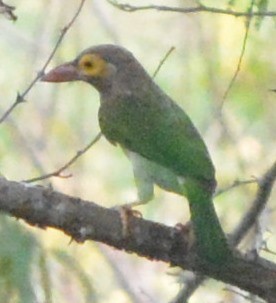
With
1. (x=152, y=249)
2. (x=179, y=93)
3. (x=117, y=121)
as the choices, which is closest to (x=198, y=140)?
(x=117, y=121)

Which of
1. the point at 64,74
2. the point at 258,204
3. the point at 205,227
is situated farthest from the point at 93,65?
the point at 205,227

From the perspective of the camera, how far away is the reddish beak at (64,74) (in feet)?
15.1

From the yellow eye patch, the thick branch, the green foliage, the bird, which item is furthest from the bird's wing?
the green foliage

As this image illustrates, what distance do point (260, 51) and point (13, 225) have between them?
3.31 m

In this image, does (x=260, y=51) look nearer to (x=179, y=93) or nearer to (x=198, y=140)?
(x=179, y=93)

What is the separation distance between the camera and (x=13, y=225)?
13.4ft

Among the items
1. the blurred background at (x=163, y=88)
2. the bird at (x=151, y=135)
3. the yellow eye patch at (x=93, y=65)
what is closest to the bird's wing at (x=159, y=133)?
the bird at (x=151, y=135)

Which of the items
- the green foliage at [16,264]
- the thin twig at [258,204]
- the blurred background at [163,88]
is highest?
the thin twig at [258,204]

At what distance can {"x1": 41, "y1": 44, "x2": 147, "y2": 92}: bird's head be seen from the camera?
463 cm

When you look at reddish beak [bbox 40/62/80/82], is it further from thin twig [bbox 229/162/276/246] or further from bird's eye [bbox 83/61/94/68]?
thin twig [bbox 229/162/276/246]

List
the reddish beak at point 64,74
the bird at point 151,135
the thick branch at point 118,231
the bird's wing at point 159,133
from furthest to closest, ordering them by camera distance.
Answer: the reddish beak at point 64,74
the bird's wing at point 159,133
the bird at point 151,135
the thick branch at point 118,231

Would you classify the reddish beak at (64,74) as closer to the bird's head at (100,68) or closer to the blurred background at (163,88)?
the bird's head at (100,68)

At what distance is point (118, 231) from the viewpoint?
384cm

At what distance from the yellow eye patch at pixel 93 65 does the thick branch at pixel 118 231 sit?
0.88 m
